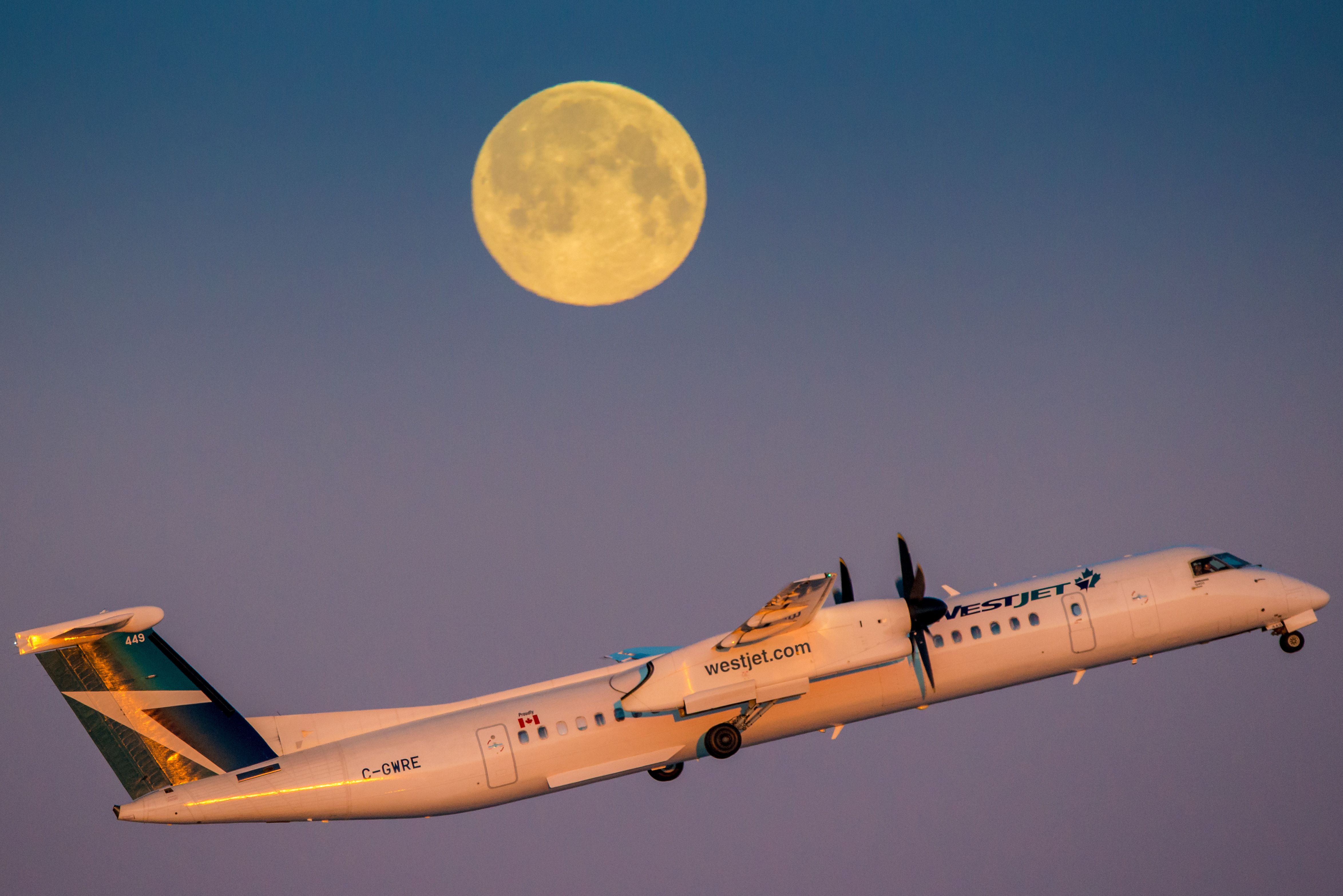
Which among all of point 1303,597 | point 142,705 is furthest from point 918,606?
point 142,705

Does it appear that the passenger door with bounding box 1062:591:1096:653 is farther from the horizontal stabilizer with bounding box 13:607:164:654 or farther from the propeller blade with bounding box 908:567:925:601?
the horizontal stabilizer with bounding box 13:607:164:654

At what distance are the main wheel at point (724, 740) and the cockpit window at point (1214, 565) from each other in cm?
1144

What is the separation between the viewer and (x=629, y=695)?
2650cm

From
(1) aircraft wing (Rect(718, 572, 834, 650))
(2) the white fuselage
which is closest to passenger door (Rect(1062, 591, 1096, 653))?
(2) the white fuselage

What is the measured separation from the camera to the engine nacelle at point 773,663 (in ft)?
86.7

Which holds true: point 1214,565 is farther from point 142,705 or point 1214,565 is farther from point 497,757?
point 142,705

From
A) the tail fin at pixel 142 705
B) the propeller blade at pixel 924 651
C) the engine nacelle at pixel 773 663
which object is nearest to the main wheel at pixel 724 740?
the engine nacelle at pixel 773 663

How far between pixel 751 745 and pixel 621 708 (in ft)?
10.2

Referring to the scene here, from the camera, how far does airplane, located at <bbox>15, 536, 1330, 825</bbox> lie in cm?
2525

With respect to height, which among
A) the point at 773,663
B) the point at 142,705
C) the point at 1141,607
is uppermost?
the point at 142,705

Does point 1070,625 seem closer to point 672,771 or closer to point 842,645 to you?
point 842,645

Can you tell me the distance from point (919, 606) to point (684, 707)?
18.0 feet

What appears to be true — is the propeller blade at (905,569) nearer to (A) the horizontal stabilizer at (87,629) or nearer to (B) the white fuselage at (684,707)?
(B) the white fuselage at (684,707)

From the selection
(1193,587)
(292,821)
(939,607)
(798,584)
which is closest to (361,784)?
(292,821)
